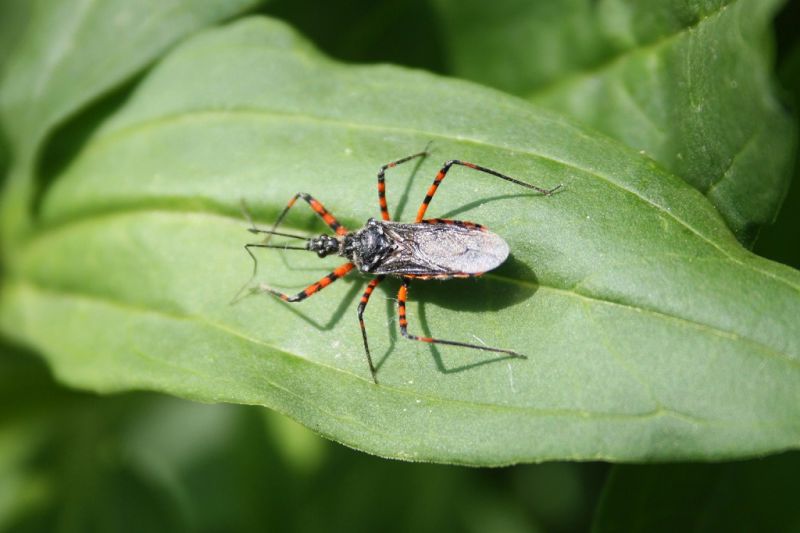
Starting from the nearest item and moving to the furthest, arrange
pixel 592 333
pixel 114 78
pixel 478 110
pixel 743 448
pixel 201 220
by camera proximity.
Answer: pixel 743 448, pixel 592 333, pixel 478 110, pixel 201 220, pixel 114 78

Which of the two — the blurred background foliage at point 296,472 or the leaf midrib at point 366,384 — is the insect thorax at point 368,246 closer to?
the leaf midrib at point 366,384

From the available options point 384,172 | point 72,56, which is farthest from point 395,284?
point 72,56

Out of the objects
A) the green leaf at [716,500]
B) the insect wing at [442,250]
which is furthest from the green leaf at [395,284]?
the green leaf at [716,500]

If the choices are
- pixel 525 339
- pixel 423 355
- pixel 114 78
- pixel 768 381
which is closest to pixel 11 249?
pixel 114 78

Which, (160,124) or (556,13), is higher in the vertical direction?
(556,13)

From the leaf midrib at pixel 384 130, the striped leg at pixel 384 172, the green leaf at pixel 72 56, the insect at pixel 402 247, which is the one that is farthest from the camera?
the green leaf at pixel 72 56

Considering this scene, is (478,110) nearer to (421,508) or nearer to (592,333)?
(592,333)
